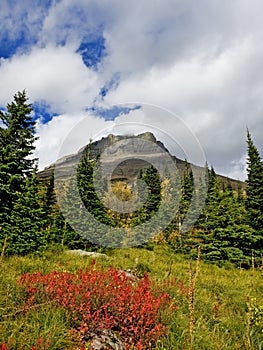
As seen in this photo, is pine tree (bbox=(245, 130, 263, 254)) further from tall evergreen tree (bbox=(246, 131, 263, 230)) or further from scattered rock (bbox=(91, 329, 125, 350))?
scattered rock (bbox=(91, 329, 125, 350))

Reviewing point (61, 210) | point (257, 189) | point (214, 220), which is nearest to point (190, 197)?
point (257, 189)

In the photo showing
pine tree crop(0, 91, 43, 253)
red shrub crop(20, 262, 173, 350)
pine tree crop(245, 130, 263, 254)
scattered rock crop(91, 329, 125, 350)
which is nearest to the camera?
scattered rock crop(91, 329, 125, 350)

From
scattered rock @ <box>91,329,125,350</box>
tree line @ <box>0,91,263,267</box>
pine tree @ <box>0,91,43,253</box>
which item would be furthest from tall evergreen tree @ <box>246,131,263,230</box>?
scattered rock @ <box>91,329,125,350</box>

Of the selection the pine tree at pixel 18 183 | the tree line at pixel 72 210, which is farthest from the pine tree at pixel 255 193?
the pine tree at pixel 18 183

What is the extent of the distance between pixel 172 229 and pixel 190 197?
7597 millimetres

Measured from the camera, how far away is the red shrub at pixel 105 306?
375cm

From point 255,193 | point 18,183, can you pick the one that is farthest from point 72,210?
point 255,193

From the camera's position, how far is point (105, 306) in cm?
400

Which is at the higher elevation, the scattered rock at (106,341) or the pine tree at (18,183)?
the pine tree at (18,183)

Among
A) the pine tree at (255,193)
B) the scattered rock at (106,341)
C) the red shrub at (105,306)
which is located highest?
the pine tree at (255,193)

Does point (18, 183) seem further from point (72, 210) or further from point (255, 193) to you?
point (255, 193)

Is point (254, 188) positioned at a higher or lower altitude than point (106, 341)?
Result: higher

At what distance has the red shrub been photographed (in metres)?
3.75

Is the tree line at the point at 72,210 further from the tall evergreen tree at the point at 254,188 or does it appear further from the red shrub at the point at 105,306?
the red shrub at the point at 105,306
